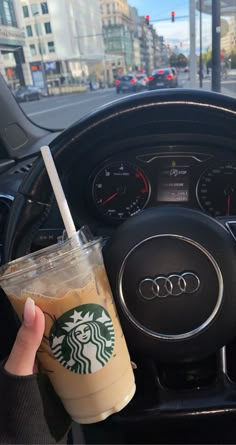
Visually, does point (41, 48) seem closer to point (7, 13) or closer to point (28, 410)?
point (7, 13)

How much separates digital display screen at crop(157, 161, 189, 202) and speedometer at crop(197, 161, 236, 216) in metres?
0.07

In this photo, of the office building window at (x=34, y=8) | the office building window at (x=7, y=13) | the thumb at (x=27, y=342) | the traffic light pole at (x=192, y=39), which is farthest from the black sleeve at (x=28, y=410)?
the office building window at (x=34, y=8)

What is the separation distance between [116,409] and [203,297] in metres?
0.31

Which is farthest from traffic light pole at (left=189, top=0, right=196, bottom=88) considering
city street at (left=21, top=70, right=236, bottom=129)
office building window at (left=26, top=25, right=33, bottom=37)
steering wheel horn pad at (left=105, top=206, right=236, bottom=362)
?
steering wheel horn pad at (left=105, top=206, right=236, bottom=362)

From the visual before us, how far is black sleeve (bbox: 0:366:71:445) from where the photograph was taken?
899 millimetres

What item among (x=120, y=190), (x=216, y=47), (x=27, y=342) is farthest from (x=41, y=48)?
(x=27, y=342)

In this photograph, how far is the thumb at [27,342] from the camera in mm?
804

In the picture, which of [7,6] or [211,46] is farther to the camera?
[211,46]

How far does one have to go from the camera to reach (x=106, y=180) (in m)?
1.62

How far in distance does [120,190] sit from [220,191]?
0.35m

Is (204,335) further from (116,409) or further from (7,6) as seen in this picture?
(7,6)

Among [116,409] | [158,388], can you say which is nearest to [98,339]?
[116,409]

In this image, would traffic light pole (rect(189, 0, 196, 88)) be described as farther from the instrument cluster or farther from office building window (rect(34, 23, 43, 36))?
the instrument cluster

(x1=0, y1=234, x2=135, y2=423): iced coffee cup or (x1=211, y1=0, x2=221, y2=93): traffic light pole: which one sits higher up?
(x1=211, y1=0, x2=221, y2=93): traffic light pole
